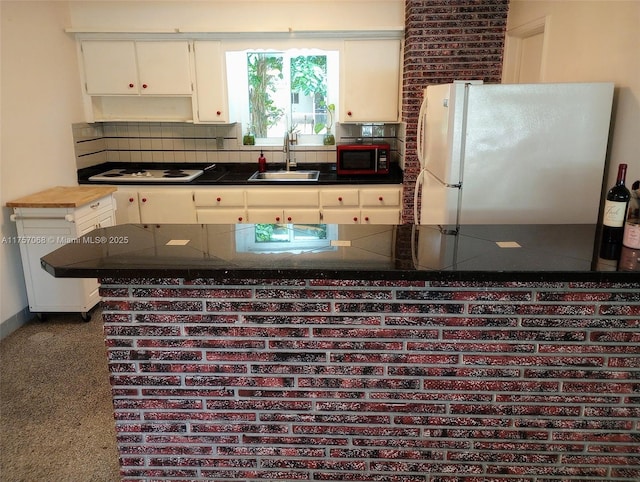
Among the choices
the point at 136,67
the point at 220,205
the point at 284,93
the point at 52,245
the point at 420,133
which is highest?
the point at 136,67

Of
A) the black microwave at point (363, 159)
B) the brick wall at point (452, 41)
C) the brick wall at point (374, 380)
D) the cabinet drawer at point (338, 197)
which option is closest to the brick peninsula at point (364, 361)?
the brick wall at point (374, 380)

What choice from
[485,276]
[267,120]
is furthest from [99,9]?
[485,276]

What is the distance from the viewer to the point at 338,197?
431 centimetres

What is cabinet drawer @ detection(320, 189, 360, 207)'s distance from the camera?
4.30 m

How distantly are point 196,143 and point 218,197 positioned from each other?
0.87 m

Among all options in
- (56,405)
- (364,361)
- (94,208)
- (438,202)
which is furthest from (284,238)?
(94,208)

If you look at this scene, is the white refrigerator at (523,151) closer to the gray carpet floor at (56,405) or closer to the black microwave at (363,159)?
the black microwave at (363,159)

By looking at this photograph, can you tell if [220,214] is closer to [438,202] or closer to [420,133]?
[420,133]

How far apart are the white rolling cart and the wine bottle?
315 cm

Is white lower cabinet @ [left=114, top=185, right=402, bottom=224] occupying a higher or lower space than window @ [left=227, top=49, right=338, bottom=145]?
lower

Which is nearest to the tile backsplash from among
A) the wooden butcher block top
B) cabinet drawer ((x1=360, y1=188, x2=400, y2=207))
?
cabinet drawer ((x1=360, y1=188, x2=400, y2=207))

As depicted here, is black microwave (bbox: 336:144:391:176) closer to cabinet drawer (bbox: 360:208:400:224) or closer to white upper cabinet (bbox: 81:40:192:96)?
cabinet drawer (bbox: 360:208:400:224)

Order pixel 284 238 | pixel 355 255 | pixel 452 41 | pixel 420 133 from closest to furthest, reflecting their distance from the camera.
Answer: pixel 355 255
pixel 284 238
pixel 420 133
pixel 452 41

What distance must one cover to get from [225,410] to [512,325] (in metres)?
1.13
